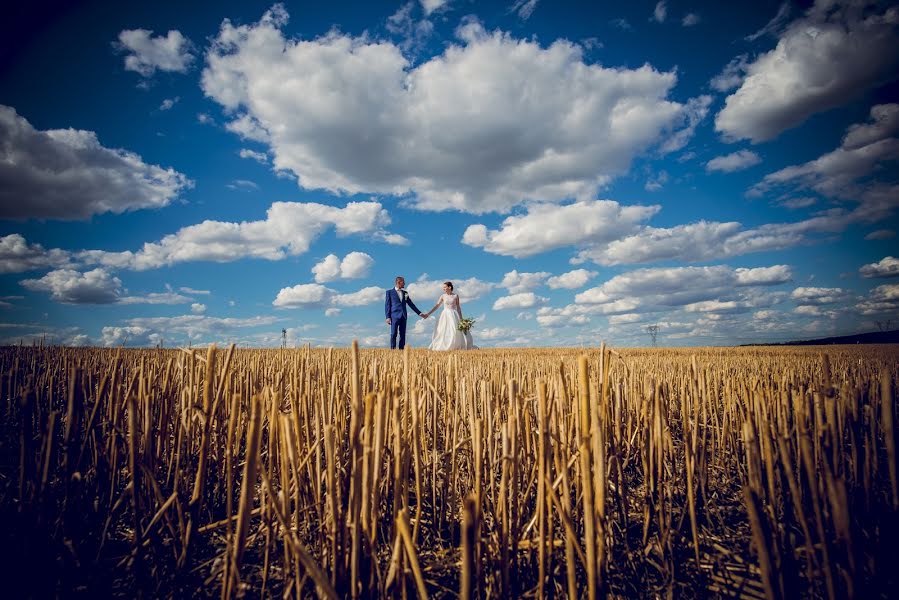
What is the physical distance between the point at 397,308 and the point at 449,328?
254 centimetres

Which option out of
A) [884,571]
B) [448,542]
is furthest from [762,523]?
[448,542]

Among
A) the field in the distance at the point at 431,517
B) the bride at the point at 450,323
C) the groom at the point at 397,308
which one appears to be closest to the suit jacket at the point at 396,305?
the groom at the point at 397,308

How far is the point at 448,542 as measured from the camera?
1.83m

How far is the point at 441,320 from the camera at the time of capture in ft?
46.4

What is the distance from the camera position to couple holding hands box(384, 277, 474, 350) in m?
12.1

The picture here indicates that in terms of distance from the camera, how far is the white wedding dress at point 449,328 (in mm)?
13695

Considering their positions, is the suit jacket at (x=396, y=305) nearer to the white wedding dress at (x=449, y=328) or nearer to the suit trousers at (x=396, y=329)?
the suit trousers at (x=396, y=329)

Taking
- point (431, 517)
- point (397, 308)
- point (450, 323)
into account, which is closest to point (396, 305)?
point (397, 308)

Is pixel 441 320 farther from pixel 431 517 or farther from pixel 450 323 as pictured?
pixel 431 517

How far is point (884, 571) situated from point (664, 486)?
0.75m

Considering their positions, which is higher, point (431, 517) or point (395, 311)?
point (395, 311)

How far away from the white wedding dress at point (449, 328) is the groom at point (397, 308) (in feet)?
5.18

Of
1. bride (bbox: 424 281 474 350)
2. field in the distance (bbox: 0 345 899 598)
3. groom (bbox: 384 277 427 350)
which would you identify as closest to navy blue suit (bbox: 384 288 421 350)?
groom (bbox: 384 277 427 350)

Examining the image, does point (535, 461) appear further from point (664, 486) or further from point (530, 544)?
point (664, 486)
